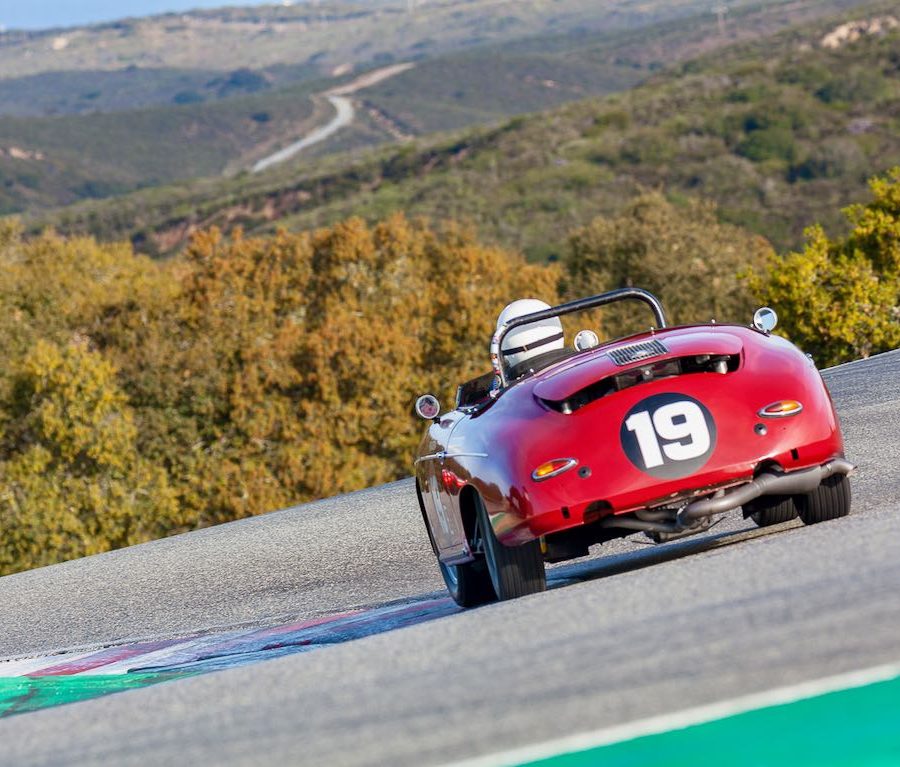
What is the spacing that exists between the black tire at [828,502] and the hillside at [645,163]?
203 feet

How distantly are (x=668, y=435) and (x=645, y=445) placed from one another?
95 millimetres

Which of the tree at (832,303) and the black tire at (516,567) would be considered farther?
the tree at (832,303)

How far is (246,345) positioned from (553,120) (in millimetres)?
82246

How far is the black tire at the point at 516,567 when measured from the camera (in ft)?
20.6

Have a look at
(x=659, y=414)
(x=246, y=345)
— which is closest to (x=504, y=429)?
(x=659, y=414)

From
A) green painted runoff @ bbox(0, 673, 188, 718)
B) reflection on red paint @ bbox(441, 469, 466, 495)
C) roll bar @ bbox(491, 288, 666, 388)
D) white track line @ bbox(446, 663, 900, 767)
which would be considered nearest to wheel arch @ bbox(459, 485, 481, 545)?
reflection on red paint @ bbox(441, 469, 466, 495)

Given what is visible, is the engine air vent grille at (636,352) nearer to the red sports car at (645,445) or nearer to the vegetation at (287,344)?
the red sports car at (645,445)

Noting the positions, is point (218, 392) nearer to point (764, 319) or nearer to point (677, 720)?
point (764, 319)

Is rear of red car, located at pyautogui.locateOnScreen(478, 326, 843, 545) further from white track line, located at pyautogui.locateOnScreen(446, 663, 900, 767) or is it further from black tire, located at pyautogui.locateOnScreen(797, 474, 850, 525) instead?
white track line, located at pyautogui.locateOnScreen(446, 663, 900, 767)

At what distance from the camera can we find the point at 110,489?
3091cm

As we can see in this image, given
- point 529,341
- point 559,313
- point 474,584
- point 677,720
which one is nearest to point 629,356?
point 559,313

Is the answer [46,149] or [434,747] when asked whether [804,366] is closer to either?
[434,747]

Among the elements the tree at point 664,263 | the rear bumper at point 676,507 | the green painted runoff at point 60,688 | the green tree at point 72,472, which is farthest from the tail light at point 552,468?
the tree at point 664,263

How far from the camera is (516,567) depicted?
6289 millimetres
